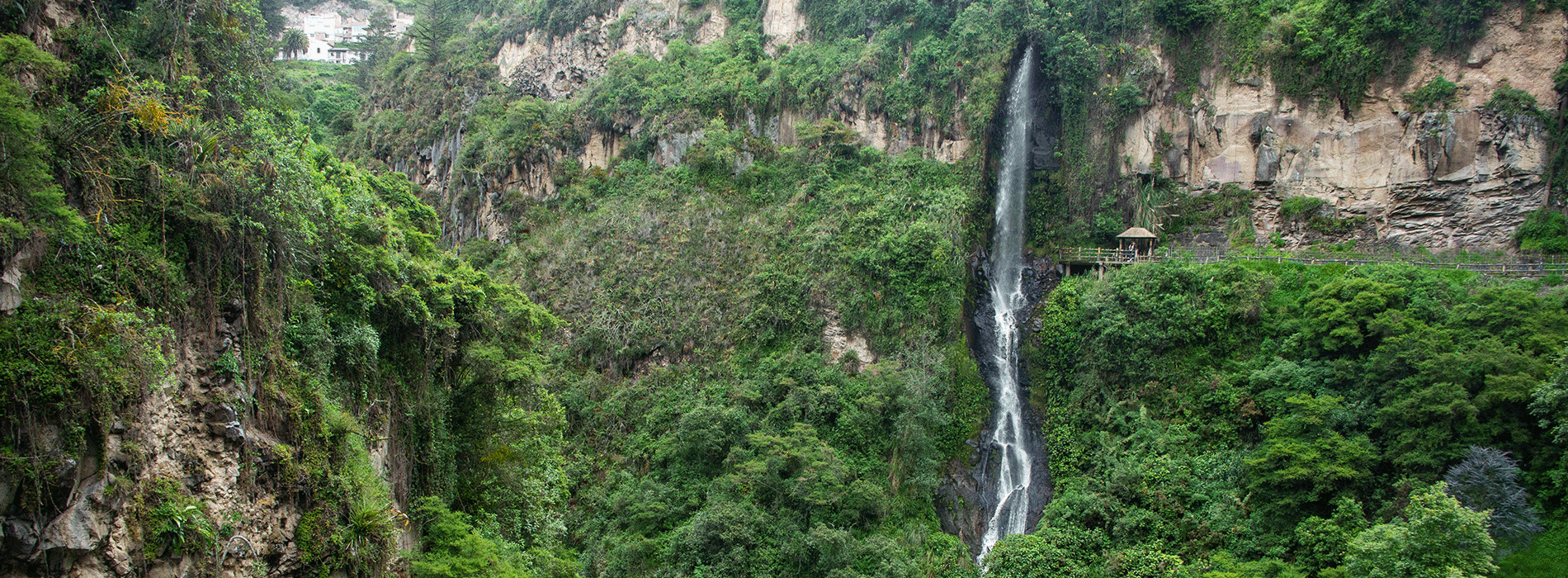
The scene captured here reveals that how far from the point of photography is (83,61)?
12320mm

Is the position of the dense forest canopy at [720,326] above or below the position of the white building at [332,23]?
below

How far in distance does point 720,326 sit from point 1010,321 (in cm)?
1061

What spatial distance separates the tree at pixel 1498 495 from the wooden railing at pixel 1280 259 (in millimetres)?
8210

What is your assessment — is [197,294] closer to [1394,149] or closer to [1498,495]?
[1498,495]

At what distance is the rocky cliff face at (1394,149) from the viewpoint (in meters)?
28.5

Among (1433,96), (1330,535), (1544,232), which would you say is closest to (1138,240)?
(1433,96)

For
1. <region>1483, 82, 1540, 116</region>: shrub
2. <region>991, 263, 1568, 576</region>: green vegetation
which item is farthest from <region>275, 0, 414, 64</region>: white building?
<region>1483, 82, 1540, 116</region>: shrub

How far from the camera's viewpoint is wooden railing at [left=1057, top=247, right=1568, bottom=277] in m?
26.4

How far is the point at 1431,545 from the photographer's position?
728 inches

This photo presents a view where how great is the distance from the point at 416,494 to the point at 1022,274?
23.7 meters

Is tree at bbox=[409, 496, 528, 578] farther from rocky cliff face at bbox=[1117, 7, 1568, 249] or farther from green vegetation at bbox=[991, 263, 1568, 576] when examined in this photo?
rocky cliff face at bbox=[1117, 7, 1568, 249]

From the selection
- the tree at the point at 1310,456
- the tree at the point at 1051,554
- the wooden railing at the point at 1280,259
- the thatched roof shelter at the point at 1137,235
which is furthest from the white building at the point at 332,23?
the tree at the point at 1310,456

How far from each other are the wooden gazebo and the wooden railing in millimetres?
170

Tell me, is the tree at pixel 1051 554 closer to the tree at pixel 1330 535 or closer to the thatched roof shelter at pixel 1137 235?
the tree at pixel 1330 535
